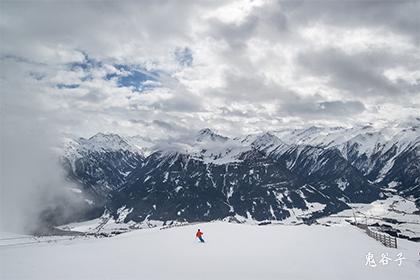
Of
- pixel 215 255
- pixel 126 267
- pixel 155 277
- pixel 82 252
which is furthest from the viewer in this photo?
pixel 82 252

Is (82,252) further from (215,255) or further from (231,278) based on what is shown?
(231,278)

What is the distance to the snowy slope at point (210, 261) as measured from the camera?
27.7 metres

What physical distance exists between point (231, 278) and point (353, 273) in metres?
11.3

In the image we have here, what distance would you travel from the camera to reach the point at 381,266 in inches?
1346

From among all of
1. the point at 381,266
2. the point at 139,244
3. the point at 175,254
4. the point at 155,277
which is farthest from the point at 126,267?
the point at 381,266

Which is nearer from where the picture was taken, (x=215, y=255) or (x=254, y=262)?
(x=254, y=262)

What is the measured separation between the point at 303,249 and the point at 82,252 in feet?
Answer: 79.8

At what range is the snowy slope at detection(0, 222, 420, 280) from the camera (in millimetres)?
27703

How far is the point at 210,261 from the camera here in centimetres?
3272

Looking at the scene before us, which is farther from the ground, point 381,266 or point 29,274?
point 29,274

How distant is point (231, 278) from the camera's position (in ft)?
88.2

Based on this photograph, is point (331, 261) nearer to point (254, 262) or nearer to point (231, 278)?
point (254, 262)

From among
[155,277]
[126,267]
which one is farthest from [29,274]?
[155,277]

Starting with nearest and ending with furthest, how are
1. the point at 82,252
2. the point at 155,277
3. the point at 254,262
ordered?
the point at 155,277
the point at 254,262
the point at 82,252
